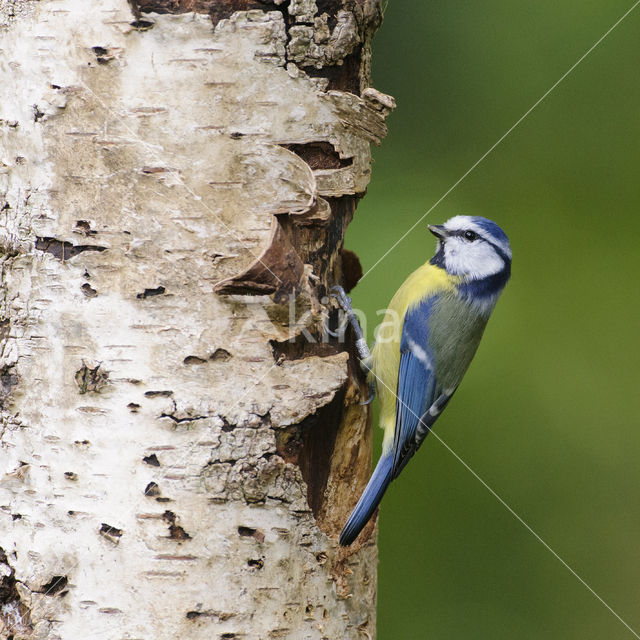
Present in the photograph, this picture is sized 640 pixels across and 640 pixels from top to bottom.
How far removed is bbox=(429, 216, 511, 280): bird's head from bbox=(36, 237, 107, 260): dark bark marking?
123 centimetres

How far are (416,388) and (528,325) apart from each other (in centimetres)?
51

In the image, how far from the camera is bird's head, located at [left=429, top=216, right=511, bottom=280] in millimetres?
2268

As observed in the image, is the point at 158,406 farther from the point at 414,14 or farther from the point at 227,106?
the point at 414,14

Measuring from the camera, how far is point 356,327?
6.34 ft

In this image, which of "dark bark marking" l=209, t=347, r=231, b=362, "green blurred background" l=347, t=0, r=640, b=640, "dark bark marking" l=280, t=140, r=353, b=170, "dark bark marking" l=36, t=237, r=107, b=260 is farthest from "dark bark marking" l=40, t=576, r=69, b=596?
"green blurred background" l=347, t=0, r=640, b=640

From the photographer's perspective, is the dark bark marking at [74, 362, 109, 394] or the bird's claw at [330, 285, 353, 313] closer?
the dark bark marking at [74, 362, 109, 394]

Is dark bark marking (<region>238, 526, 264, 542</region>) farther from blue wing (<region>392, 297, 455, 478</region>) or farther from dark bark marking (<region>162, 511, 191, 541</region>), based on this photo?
blue wing (<region>392, 297, 455, 478</region>)

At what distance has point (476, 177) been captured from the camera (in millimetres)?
2668

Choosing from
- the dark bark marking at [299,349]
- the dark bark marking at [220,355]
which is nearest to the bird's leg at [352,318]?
the dark bark marking at [299,349]

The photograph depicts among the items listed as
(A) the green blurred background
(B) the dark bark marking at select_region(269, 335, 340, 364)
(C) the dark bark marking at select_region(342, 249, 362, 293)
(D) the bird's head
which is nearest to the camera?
(B) the dark bark marking at select_region(269, 335, 340, 364)

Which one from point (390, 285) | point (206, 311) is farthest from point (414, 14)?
point (206, 311)

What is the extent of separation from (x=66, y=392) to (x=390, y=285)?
136 centimetres

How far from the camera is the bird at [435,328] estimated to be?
2.17 metres

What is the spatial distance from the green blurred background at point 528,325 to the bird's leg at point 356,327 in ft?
0.88
